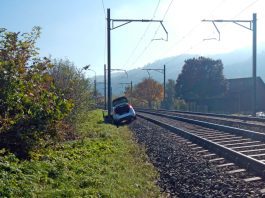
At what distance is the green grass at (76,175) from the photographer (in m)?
7.92

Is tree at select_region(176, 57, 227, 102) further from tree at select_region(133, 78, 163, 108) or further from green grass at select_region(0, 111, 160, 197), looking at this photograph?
green grass at select_region(0, 111, 160, 197)

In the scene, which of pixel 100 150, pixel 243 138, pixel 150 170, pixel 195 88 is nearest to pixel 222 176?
pixel 150 170

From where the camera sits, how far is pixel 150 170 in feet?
36.0

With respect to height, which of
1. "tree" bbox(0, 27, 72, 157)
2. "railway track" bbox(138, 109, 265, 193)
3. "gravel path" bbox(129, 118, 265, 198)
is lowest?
"gravel path" bbox(129, 118, 265, 198)

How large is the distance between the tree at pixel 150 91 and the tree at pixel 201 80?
86.7ft

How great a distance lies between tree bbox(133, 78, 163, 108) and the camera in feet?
354

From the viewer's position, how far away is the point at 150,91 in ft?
354

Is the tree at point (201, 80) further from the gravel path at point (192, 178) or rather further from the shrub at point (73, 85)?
the gravel path at point (192, 178)


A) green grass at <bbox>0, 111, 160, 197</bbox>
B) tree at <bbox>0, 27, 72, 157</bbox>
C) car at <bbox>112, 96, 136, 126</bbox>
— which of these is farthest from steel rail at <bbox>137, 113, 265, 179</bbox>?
car at <bbox>112, 96, 136, 126</bbox>

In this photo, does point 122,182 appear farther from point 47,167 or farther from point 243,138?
point 243,138

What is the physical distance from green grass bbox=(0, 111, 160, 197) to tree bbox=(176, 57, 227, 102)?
203ft

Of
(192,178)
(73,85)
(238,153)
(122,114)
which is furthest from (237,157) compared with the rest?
(122,114)

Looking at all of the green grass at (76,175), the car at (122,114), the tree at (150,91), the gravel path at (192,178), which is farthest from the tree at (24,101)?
the tree at (150,91)

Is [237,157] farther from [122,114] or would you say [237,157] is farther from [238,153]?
[122,114]
